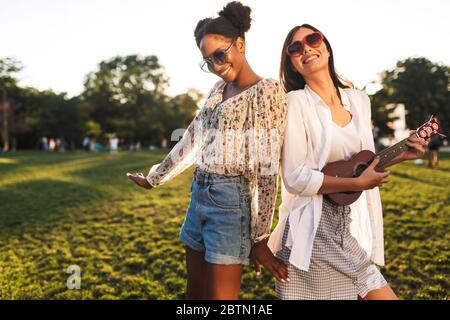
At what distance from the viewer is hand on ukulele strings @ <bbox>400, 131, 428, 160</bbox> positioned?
246cm

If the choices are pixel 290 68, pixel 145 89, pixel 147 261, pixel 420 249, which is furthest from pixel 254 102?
pixel 145 89

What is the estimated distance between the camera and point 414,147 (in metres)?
2.48

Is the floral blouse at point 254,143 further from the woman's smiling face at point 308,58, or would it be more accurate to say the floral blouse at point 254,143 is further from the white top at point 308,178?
the woman's smiling face at point 308,58

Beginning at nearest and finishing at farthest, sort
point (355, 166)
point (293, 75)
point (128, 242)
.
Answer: point (355, 166), point (293, 75), point (128, 242)

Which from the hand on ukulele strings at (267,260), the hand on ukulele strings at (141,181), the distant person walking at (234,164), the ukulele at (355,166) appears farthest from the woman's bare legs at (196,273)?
the ukulele at (355,166)

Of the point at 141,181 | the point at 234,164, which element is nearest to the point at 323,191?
the point at 234,164

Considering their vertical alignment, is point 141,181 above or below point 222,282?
above

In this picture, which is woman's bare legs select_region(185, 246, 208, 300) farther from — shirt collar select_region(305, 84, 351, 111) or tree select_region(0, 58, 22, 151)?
tree select_region(0, 58, 22, 151)

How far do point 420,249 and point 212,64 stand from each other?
17.1ft

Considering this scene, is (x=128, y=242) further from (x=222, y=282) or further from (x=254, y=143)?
(x=254, y=143)

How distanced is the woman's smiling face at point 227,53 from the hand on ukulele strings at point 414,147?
99 cm

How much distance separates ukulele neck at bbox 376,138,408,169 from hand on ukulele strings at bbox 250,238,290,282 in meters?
0.71

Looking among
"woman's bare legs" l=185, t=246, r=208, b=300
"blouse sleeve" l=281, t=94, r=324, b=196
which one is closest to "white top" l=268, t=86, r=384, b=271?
"blouse sleeve" l=281, t=94, r=324, b=196

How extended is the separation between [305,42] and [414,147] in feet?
2.66
